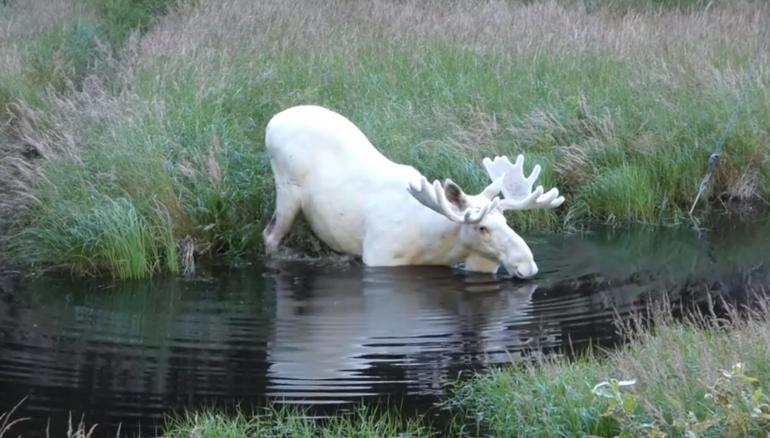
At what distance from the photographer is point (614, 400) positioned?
555cm

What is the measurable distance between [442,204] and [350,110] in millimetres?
3657

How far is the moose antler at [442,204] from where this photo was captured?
10.2m

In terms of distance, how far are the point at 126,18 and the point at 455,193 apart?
432 inches

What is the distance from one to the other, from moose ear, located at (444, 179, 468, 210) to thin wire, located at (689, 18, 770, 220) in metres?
2.51

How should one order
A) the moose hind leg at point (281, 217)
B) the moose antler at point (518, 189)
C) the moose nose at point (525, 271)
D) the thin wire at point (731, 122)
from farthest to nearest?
1. the thin wire at point (731, 122)
2. the moose hind leg at point (281, 217)
3. the moose antler at point (518, 189)
4. the moose nose at point (525, 271)

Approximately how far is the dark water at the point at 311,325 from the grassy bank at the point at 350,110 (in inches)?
27.0

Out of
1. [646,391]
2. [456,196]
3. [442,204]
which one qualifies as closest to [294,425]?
[646,391]

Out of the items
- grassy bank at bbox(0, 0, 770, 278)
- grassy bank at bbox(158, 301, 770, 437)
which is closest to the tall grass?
grassy bank at bbox(158, 301, 770, 437)

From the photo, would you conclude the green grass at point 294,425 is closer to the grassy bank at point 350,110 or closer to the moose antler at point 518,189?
the moose antler at point 518,189

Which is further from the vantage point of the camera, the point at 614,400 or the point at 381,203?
the point at 381,203

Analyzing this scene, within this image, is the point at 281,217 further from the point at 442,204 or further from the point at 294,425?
the point at 294,425

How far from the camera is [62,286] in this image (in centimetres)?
1061

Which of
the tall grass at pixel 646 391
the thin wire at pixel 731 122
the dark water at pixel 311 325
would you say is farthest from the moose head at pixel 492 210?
the tall grass at pixel 646 391

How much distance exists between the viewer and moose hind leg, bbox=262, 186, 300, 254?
11.3 metres
